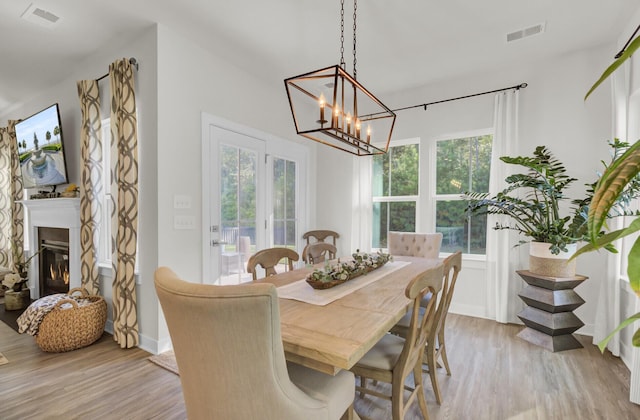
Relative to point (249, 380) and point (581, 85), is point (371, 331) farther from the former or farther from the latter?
point (581, 85)

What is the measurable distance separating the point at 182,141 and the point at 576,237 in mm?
3590

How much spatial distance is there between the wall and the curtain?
0.21 feet

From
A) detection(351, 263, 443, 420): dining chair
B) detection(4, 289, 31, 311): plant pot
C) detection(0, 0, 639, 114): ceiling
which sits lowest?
detection(4, 289, 31, 311): plant pot

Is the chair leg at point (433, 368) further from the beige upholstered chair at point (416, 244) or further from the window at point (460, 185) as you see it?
the window at point (460, 185)

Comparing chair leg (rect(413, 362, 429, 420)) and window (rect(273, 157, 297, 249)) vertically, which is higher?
window (rect(273, 157, 297, 249))

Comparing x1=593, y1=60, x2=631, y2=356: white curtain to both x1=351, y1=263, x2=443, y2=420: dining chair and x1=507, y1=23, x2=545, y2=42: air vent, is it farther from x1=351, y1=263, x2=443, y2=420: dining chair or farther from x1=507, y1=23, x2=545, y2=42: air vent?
x1=351, y1=263, x2=443, y2=420: dining chair

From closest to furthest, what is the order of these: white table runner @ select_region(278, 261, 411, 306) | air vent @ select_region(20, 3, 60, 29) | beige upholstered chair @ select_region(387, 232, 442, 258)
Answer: white table runner @ select_region(278, 261, 411, 306) < air vent @ select_region(20, 3, 60, 29) < beige upholstered chair @ select_region(387, 232, 442, 258)

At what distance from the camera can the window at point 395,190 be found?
4.14 metres

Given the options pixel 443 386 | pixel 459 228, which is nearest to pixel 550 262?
pixel 459 228

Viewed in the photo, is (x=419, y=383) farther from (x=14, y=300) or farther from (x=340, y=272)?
(x=14, y=300)

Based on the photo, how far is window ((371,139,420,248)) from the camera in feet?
13.6

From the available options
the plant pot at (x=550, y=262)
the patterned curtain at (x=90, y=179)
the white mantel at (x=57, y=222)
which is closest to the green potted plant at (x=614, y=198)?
the plant pot at (x=550, y=262)

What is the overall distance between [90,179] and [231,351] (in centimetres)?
307

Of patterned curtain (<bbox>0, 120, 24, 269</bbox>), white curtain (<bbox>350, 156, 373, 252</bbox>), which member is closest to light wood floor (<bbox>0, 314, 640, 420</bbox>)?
white curtain (<bbox>350, 156, 373, 252</bbox>)
